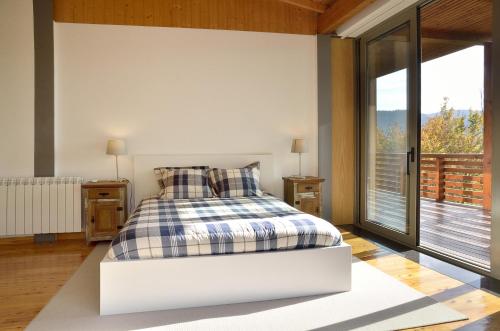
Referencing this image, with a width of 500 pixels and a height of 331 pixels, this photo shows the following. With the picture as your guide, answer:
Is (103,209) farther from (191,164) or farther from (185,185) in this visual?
(191,164)

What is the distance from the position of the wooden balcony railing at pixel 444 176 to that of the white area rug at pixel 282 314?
1768 millimetres

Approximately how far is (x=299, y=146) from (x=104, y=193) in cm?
226

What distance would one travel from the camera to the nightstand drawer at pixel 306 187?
4.44 metres

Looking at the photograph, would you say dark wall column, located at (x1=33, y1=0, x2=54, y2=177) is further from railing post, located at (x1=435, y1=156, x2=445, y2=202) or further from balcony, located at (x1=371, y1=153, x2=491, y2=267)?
railing post, located at (x1=435, y1=156, x2=445, y2=202)

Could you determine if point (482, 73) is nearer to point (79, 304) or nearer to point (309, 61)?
point (309, 61)

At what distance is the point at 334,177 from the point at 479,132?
1698 mm

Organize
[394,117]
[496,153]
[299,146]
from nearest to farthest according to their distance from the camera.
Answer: [496,153] → [394,117] → [299,146]

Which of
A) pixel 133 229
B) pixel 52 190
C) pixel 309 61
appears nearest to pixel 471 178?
pixel 309 61

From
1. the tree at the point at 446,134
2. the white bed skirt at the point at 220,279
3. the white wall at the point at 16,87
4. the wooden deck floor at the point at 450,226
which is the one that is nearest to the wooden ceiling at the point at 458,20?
the tree at the point at 446,134

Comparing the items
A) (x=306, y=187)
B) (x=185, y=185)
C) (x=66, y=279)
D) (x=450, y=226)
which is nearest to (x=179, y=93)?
(x=185, y=185)

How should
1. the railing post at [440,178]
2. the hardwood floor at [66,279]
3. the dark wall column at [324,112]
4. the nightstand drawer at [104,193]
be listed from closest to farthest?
the hardwood floor at [66,279] → the nightstand drawer at [104,193] → the dark wall column at [324,112] → the railing post at [440,178]

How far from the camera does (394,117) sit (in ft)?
13.8

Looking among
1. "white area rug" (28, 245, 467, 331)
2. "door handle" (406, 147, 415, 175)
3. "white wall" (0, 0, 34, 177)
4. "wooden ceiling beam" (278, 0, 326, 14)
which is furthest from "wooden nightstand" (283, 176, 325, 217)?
"white wall" (0, 0, 34, 177)

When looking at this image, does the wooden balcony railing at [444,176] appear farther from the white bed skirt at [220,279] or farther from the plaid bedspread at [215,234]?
the white bed skirt at [220,279]
